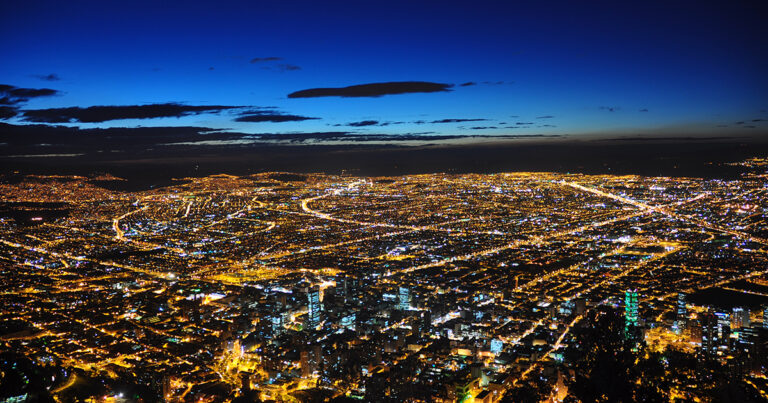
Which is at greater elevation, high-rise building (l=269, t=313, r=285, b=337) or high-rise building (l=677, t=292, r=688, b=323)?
high-rise building (l=677, t=292, r=688, b=323)

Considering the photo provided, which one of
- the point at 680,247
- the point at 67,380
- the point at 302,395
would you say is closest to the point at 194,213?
the point at 67,380

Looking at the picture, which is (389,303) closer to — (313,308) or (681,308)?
(313,308)

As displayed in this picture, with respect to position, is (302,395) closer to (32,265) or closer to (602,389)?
(602,389)

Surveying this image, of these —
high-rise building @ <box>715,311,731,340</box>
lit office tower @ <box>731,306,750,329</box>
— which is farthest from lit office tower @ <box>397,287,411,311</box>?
lit office tower @ <box>731,306,750,329</box>

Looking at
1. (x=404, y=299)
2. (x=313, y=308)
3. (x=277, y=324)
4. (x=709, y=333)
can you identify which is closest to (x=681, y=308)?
(x=709, y=333)

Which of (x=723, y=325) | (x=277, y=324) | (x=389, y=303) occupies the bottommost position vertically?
(x=277, y=324)

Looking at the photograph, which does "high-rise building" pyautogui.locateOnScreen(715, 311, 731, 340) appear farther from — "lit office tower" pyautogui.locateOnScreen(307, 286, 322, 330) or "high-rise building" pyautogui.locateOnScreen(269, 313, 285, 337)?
"high-rise building" pyautogui.locateOnScreen(269, 313, 285, 337)
